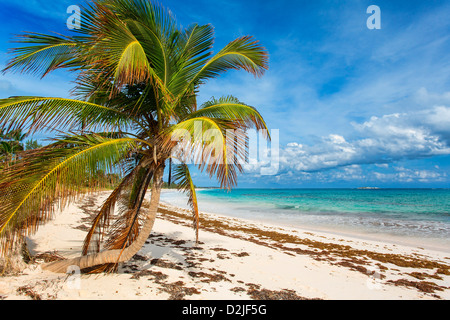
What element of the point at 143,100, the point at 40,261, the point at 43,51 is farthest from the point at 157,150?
the point at 40,261

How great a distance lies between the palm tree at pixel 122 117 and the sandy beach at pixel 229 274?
21.1 inches

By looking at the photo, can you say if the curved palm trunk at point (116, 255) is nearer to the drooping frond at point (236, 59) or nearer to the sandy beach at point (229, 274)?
the sandy beach at point (229, 274)

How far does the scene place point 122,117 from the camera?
429cm

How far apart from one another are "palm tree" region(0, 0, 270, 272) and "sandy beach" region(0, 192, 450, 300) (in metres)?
0.54

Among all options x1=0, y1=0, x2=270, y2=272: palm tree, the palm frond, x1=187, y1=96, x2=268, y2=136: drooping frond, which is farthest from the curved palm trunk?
x1=187, y1=96, x2=268, y2=136: drooping frond

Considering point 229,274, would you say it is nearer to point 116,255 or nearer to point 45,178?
point 116,255

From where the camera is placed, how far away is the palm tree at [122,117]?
3.02 m

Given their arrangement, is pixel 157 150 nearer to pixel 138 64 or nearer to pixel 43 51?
pixel 138 64

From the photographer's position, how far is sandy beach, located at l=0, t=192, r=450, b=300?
3814 mm

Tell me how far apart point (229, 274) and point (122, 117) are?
393 cm

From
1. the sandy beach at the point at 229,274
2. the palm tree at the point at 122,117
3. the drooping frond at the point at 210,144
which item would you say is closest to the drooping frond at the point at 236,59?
the palm tree at the point at 122,117

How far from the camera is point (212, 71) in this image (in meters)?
4.80

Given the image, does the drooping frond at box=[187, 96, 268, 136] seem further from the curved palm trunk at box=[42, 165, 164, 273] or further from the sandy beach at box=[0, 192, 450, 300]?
the sandy beach at box=[0, 192, 450, 300]

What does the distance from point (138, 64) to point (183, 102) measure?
4.93ft
